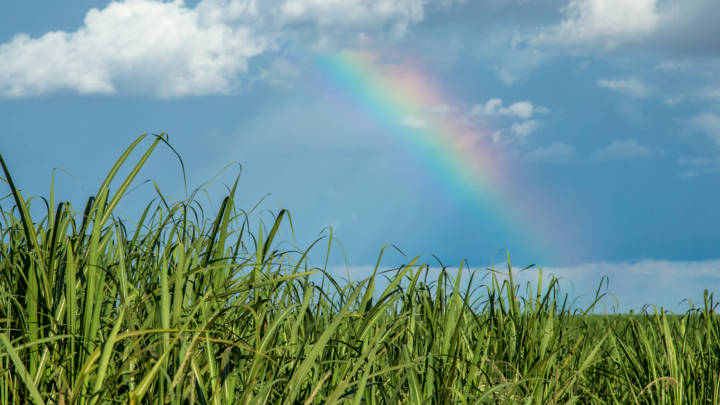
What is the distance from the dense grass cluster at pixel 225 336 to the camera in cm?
166

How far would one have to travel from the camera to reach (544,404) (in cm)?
272

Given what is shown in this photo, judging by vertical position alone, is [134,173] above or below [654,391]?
above

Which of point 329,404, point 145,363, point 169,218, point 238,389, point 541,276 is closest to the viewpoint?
point 329,404

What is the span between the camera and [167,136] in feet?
7.50

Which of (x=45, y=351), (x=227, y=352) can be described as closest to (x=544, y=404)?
(x=227, y=352)

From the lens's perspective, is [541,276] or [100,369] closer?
[100,369]

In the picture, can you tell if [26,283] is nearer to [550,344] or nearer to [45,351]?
[45,351]

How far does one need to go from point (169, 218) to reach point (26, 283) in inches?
28.1

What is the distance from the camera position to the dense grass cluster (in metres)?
1.66

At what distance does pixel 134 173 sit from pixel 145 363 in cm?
63

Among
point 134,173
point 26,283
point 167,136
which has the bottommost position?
point 26,283

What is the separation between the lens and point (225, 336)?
2049 millimetres

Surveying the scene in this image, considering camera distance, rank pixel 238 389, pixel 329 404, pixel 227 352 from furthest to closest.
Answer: pixel 238 389 → pixel 227 352 → pixel 329 404

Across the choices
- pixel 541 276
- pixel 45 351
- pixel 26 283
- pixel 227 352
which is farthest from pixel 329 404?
pixel 541 276
